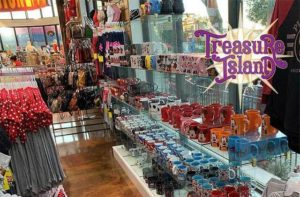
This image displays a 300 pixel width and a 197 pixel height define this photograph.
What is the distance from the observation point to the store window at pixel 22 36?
12.2 m

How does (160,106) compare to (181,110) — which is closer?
(181,110)

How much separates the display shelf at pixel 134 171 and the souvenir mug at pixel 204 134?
85cm

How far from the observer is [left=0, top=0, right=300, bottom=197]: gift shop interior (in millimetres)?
1555

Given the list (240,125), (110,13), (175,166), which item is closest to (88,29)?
(110,13)

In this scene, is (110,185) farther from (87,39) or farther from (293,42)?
(87,39)

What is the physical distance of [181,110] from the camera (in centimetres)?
245

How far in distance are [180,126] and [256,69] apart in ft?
2.45

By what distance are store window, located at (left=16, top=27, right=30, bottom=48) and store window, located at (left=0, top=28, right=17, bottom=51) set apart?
0.20m

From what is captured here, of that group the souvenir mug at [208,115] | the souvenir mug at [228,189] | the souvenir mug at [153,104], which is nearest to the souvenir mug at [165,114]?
the souvenir mug at [153,104]

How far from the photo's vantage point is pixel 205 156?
2361mm

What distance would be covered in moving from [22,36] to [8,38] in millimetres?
562

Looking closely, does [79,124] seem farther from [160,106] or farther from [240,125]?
[240,125]

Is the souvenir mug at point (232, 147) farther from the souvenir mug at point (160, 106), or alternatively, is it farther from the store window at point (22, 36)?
the store window at point (22, 36)

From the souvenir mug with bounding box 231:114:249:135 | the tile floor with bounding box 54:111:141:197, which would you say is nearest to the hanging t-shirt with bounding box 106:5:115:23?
the tile floor with bounding box 54:111:141:197
